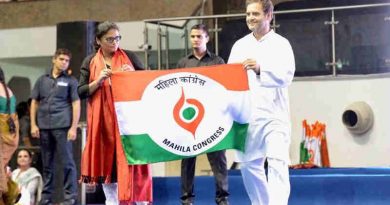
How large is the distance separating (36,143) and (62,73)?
3327mm

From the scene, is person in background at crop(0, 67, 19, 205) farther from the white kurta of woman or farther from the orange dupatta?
the white kurta of woman

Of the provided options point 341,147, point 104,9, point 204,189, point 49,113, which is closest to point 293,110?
point 341,147

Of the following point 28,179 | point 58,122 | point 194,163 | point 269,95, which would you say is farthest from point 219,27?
point 269,95

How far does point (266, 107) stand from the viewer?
4551mm

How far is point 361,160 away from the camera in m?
8.05

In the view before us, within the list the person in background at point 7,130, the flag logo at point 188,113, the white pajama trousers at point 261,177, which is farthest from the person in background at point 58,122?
the white pajama trousers at point 261,177

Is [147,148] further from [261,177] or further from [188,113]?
[261,177]

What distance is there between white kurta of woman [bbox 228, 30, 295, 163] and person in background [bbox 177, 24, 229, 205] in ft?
3.31

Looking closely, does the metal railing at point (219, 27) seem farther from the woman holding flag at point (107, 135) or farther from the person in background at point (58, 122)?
the woman holding flag at point (107, 135)

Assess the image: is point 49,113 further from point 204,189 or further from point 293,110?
point 293,110

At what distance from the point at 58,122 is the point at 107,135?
2123mm

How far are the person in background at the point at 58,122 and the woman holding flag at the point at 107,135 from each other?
6.53ft

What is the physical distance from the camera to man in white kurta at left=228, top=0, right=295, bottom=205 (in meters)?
4.42

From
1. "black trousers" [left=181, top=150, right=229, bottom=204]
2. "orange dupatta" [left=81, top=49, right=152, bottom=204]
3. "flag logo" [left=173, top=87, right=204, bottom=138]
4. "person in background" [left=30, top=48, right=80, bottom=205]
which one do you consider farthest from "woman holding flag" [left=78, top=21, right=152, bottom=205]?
"person in background" [left=30, top=48, right=80, bottom=205]
